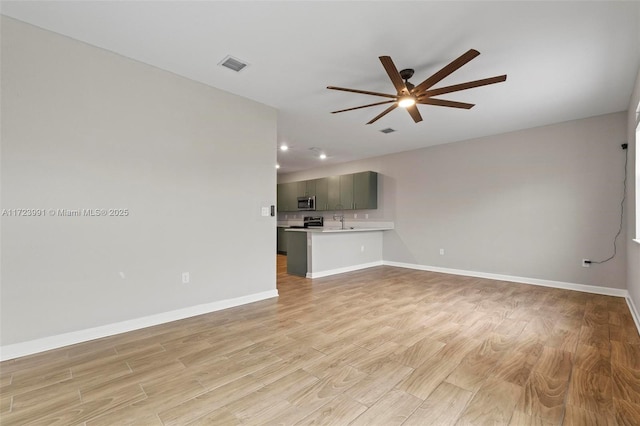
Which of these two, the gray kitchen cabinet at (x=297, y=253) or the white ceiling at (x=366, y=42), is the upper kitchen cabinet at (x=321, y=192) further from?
the white ceiling at (x=366, y=42)

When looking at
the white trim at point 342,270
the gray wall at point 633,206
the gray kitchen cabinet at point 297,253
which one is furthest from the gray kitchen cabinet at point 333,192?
the gray wall at point 633,206

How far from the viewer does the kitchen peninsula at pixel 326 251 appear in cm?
521

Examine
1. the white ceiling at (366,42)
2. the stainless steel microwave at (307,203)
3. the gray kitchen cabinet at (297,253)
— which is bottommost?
the gray kitchen cabinet at (297,253)

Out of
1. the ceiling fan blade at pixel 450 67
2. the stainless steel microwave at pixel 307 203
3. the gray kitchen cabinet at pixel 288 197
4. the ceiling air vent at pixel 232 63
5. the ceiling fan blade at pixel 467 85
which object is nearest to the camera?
the ceiling fan blade at pixel 450 67

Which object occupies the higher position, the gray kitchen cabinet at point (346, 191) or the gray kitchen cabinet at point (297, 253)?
the gray kitchen cabinet at point (346, 191)

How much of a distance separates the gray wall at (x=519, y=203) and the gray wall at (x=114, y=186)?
387 centimetres

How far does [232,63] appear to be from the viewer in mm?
2871

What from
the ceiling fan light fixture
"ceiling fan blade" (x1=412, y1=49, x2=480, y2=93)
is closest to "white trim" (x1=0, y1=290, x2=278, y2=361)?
the ceiling fan light fixture

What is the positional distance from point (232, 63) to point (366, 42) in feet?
4.43

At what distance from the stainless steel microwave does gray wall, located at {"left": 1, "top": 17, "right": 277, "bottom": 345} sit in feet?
13.8

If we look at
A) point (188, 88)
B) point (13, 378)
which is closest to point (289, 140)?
point (188, 88)

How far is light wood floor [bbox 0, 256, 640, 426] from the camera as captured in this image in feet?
5.25

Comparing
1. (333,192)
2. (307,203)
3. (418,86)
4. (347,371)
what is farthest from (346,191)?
(347,371)

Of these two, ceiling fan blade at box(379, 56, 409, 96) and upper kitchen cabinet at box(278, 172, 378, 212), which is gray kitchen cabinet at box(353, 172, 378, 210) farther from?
ceiling fan blade at box(379, 56, 409, 96)
